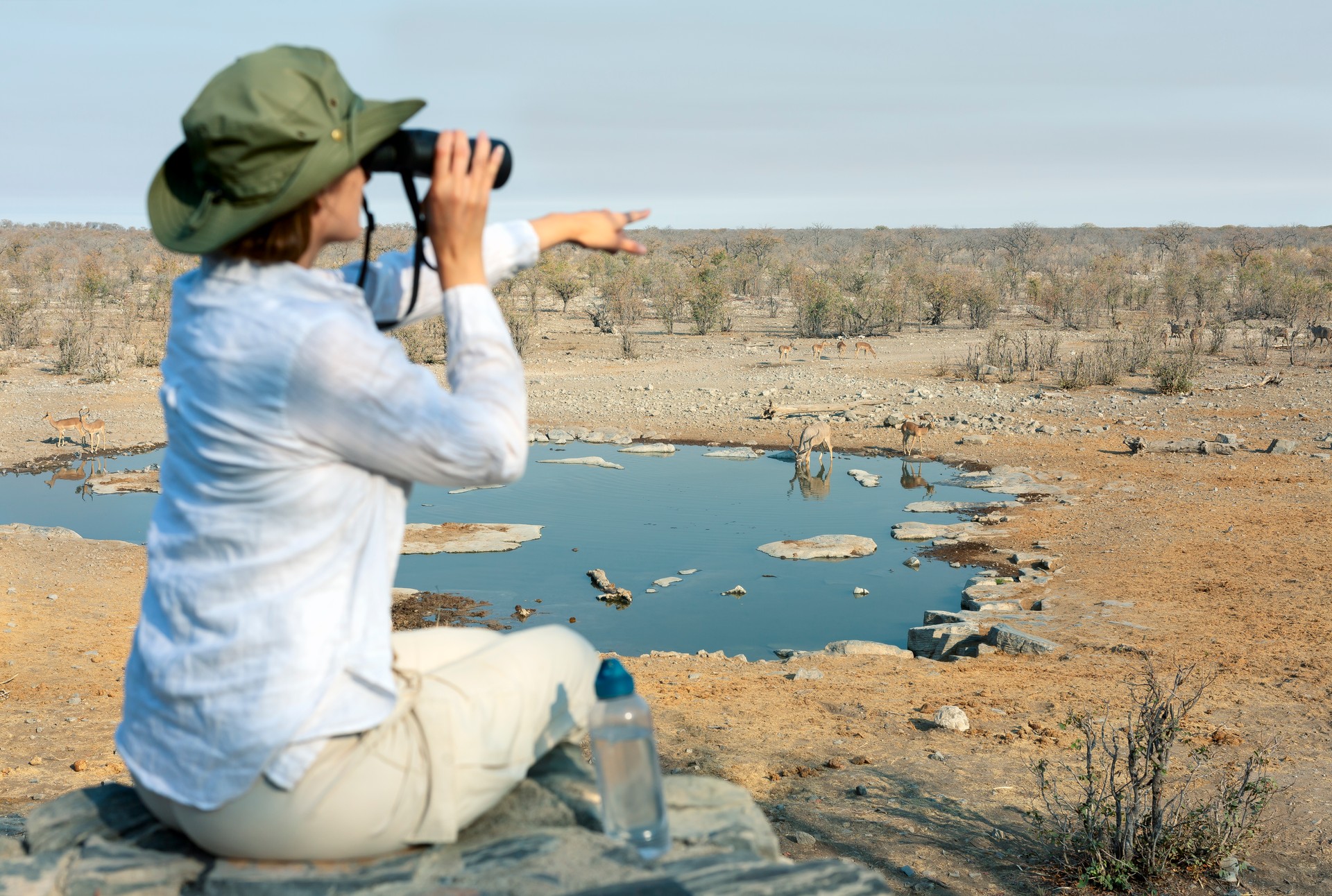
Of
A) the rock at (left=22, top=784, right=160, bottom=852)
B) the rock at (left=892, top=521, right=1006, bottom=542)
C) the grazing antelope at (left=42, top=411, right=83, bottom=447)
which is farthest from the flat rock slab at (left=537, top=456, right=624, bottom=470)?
the rock at (left=22, top=784, right=160, bottom=852)

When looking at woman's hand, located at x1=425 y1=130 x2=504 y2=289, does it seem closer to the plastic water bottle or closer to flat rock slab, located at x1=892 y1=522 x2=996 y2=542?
the plastic water bottle

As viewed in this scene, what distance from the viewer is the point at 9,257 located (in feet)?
127

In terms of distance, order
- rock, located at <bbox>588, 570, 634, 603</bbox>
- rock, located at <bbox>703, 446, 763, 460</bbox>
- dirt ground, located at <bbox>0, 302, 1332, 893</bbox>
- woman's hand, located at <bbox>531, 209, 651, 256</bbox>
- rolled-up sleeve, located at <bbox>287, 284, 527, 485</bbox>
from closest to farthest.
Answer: rolled-up sleeve, located at <bbox>287, 284, 527, 485</bbox> → woman's hand, located at <bbox>531, 209, 651, 256</bbox> → dirt ground, located at <bbox>0, 302, 1332, 893</bbox> → rock, located at <bbox>588, 570, 634, 603</bbox> → rock, located at <bbox>703, 446, 763, 460</bbox>

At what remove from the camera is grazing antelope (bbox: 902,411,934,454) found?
1303 cm

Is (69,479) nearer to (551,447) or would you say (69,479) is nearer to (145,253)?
(551,447)

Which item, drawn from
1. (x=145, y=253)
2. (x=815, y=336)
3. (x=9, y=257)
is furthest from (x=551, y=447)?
(x=145, y=253)

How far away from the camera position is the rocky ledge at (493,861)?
1613 mm

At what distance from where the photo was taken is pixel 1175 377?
16188 millimetres

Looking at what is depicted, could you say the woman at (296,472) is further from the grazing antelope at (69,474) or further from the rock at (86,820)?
the grazing antelope at (69,474)

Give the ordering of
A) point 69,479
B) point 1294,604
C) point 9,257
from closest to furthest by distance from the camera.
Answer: point 1294,604
point 69,479
point 9,257

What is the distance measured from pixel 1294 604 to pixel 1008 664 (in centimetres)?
232

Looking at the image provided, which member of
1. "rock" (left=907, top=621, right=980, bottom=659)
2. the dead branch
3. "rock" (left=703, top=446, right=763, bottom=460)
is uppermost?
the dead branch

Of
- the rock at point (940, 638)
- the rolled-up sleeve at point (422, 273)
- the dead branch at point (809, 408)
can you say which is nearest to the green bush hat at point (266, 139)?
the rolled-up sleeve at point (422, 273)

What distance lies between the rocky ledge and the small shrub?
16021 millimetres
